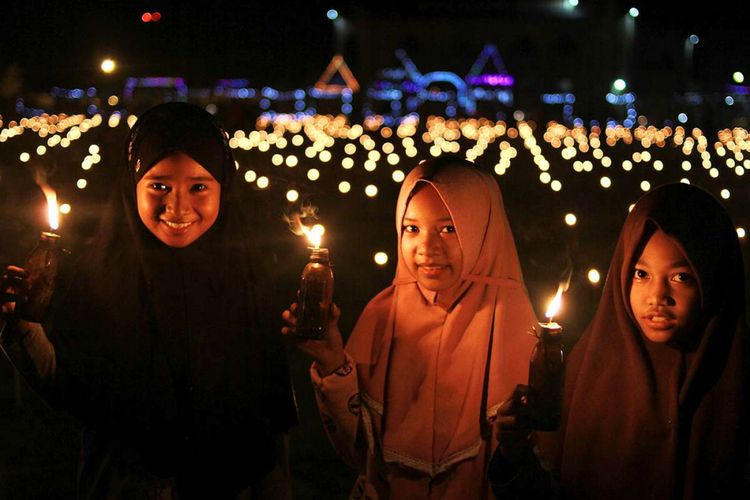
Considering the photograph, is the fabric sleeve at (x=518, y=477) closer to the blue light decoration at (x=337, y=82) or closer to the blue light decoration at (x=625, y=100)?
the blue light decoration at (x=625, y=100)

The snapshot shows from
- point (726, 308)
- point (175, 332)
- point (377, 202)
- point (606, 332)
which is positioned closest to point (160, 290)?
point (175, 332)

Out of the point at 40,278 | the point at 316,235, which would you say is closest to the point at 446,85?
the point at 316,235

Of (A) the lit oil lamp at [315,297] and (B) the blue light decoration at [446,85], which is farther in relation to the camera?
(B) the blue light decoration at [446,85]

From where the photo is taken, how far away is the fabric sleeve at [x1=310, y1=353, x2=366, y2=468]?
286 cm

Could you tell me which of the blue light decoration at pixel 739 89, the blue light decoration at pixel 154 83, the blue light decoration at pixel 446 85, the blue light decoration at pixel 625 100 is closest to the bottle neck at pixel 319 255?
the blue light decoration at pixel 154 83

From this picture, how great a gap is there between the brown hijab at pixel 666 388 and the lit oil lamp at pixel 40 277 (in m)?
1.80

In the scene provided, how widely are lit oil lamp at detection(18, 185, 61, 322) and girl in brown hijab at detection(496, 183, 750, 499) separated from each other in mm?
1795

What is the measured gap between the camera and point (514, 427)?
2318 mm

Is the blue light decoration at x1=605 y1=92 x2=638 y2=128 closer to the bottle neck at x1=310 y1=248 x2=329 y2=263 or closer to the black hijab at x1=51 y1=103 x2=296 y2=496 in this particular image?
the black hijab at x1=51 y1=103 x2=296 y2=496

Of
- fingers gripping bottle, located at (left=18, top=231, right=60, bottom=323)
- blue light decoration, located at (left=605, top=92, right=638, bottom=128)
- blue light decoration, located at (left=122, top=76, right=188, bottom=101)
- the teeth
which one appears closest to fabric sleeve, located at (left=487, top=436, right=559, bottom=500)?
the teeth

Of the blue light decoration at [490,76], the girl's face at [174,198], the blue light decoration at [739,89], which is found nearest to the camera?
the girl's face at [174,198]

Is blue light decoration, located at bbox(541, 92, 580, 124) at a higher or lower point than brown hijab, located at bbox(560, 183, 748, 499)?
higher

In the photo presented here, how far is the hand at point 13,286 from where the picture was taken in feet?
7.78

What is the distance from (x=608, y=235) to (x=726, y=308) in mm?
7630
